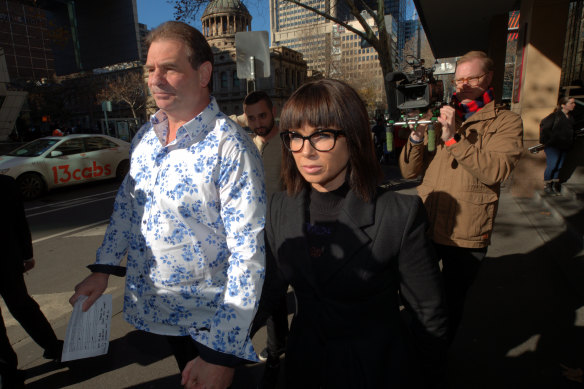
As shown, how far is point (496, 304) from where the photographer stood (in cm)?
344

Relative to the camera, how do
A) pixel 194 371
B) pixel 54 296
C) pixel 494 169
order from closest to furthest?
pixel 194 371 → pixel 494 169 → pixel 54 296

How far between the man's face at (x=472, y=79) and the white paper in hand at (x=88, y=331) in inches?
94.1

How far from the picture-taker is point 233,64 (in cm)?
5694

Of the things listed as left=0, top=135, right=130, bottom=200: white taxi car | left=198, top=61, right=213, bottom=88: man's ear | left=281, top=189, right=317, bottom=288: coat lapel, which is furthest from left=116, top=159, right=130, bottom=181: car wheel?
left=281, top=189, right=317, bottom=288: coat lapel

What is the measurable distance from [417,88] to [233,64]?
59.4 meters

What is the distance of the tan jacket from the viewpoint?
2.03 meters

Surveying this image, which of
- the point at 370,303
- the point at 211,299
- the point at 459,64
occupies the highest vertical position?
the point at 459,64

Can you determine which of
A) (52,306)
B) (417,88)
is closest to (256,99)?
(417,88)

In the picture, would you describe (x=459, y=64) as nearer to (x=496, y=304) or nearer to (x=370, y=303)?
(x=370, y=303)

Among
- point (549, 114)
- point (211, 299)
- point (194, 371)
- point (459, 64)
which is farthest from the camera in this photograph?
point (549, 114)

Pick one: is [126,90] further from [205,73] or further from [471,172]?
[471,172]

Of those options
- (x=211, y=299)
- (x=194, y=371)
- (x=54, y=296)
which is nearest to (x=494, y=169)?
(x=211, y=299)

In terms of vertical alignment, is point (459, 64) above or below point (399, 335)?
above

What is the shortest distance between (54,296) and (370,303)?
4.13 meters
